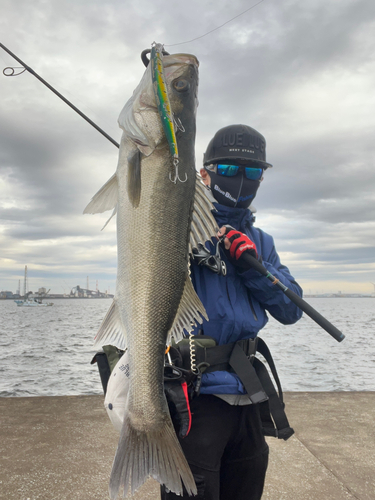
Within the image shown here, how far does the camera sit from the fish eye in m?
1.73

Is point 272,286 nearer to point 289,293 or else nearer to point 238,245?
point 289,293

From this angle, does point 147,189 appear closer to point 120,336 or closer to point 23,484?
point 120,336

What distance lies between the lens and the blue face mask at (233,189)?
2605mm

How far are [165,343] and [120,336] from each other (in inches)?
8.2

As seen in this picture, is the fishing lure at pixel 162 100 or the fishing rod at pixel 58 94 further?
the fishing rod at pixel 58 94

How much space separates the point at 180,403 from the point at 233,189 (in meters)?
1.38

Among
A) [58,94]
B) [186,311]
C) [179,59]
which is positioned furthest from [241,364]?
[58,94]

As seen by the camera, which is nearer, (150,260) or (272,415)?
(150,260)

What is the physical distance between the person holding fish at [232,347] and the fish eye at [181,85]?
1.70ft

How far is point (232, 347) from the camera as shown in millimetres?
2342

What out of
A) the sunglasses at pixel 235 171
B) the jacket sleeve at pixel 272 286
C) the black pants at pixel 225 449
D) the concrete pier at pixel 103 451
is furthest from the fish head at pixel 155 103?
the concrete pier at pixel 103 451

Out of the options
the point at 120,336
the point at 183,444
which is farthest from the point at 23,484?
the point at 120,336

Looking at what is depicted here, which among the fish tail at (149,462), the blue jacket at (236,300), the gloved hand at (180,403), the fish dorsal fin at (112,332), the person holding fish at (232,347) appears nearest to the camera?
the fish tail at (149,462)

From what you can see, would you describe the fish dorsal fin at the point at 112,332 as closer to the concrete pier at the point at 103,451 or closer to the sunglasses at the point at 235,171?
the sunglasses at the point at 235,171
